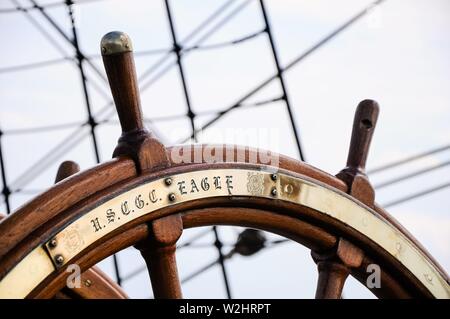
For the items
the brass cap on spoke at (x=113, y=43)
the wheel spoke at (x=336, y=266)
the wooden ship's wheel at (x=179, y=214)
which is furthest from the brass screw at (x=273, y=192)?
the brass cap on spoke at (x=113, y=43)

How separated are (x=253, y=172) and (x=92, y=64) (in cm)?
214

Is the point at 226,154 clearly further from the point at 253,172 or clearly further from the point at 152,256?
the point at 152,256

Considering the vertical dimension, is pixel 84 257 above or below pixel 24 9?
below

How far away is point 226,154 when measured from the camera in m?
1.35

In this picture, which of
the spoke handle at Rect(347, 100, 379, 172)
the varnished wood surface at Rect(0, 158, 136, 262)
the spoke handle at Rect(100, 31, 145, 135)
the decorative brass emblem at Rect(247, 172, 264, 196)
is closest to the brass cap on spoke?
the spoke handle at Rect(100, 31, 145, 135)

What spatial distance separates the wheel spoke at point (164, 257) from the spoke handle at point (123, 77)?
13 centimetres

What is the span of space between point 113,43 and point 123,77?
47mm

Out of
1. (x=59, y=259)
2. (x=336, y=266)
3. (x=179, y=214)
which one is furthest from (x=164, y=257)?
(x=336, y=266)

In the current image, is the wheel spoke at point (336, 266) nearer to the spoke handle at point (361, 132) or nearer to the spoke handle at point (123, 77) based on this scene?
the spoke handle at point (361, 132)

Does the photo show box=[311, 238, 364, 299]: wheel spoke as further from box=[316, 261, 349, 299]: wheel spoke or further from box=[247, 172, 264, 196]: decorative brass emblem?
box=[247, 172, 264, 196]: decorative brass emblem

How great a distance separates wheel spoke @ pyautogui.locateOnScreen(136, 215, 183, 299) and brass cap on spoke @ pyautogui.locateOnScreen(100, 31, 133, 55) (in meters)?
0.22

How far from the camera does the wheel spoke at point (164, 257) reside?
1.28 m

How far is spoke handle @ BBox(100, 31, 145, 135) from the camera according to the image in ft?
4.14
